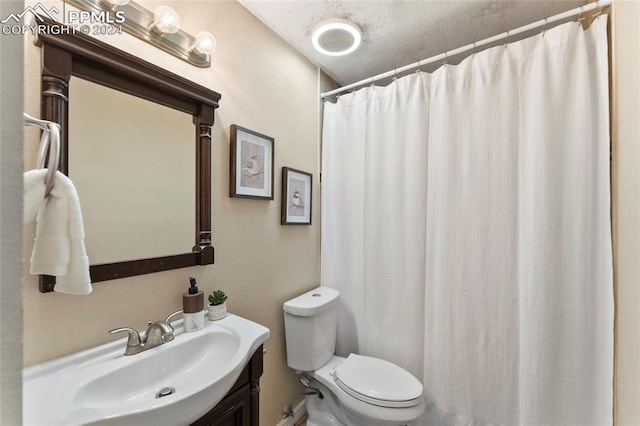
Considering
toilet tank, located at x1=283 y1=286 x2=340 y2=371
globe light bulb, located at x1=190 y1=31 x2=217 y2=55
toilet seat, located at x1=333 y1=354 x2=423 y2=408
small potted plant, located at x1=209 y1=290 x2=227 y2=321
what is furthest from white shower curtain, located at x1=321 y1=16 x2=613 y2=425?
globe light bulb, located at x1=190 y1=31 x2=217 y2=55

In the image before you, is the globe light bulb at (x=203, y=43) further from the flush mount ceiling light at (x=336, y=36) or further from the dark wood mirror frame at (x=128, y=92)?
the flush mount ceiling light at (x=336, y=36)

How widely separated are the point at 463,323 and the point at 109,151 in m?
1.77

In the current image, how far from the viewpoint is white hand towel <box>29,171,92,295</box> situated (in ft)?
1.86

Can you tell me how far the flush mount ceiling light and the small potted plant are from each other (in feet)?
4.77

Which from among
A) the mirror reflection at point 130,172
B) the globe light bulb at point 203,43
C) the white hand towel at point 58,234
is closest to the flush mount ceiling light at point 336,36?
the globe light bulb at point 203,43

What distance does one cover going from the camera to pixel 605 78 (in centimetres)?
108

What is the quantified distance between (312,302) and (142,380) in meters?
0.88

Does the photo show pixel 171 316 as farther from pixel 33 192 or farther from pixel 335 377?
pixel 335 377

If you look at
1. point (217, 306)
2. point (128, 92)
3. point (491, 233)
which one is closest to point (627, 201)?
point (491, 233)

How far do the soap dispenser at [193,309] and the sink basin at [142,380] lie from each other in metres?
0.03

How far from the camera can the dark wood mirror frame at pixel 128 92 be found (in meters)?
0.75

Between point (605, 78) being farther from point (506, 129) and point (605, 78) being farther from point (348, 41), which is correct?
Answer: point (348, 41)

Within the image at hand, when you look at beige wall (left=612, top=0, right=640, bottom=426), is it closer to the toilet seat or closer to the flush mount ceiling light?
the toilet seat

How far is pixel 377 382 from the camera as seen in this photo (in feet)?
4.47
